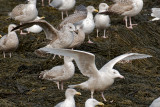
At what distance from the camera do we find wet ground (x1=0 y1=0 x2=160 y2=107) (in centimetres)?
1027

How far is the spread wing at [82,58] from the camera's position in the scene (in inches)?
357

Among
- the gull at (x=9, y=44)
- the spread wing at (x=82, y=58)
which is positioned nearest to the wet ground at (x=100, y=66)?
the gull at (x=9, y=44)

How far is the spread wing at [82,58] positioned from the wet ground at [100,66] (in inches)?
26.0

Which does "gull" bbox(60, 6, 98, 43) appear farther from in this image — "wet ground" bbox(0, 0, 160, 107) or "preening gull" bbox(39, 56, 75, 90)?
"preening gull" bbox(39, 56, 75, 90)

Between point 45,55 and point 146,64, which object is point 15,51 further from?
point 146,64

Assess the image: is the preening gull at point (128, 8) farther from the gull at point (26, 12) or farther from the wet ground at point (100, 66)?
the gull at point (26, 12)

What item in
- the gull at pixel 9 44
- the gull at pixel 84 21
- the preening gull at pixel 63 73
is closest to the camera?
the preening gull at pixel 63 73

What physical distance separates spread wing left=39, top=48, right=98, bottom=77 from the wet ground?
2.17ft

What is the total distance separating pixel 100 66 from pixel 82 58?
3854 mm

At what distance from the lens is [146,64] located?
1392 centimetres

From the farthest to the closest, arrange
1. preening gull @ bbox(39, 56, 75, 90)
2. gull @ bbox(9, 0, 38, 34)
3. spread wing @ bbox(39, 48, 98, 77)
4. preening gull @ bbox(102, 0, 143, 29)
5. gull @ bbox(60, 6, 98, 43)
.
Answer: preening gull @ bbox(102, 0, 143, 29) → gull @ bbox(9, 0, 38, 34) → gull @ bbox(60, 6, 98, 43) → preening gull @ bbox(39, 56, 75, 90) → spread wing @ bbox(39, 48, 98, 77)

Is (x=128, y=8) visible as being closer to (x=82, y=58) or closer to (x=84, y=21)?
(x=84, y=21)

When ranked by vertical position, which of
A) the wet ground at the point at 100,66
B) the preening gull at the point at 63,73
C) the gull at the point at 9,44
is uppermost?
the preening gull at the point at 63,73

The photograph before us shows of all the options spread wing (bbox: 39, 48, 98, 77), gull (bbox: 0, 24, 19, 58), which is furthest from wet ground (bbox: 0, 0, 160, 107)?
spread wing (bbox: 39, 48, 98, 77)
